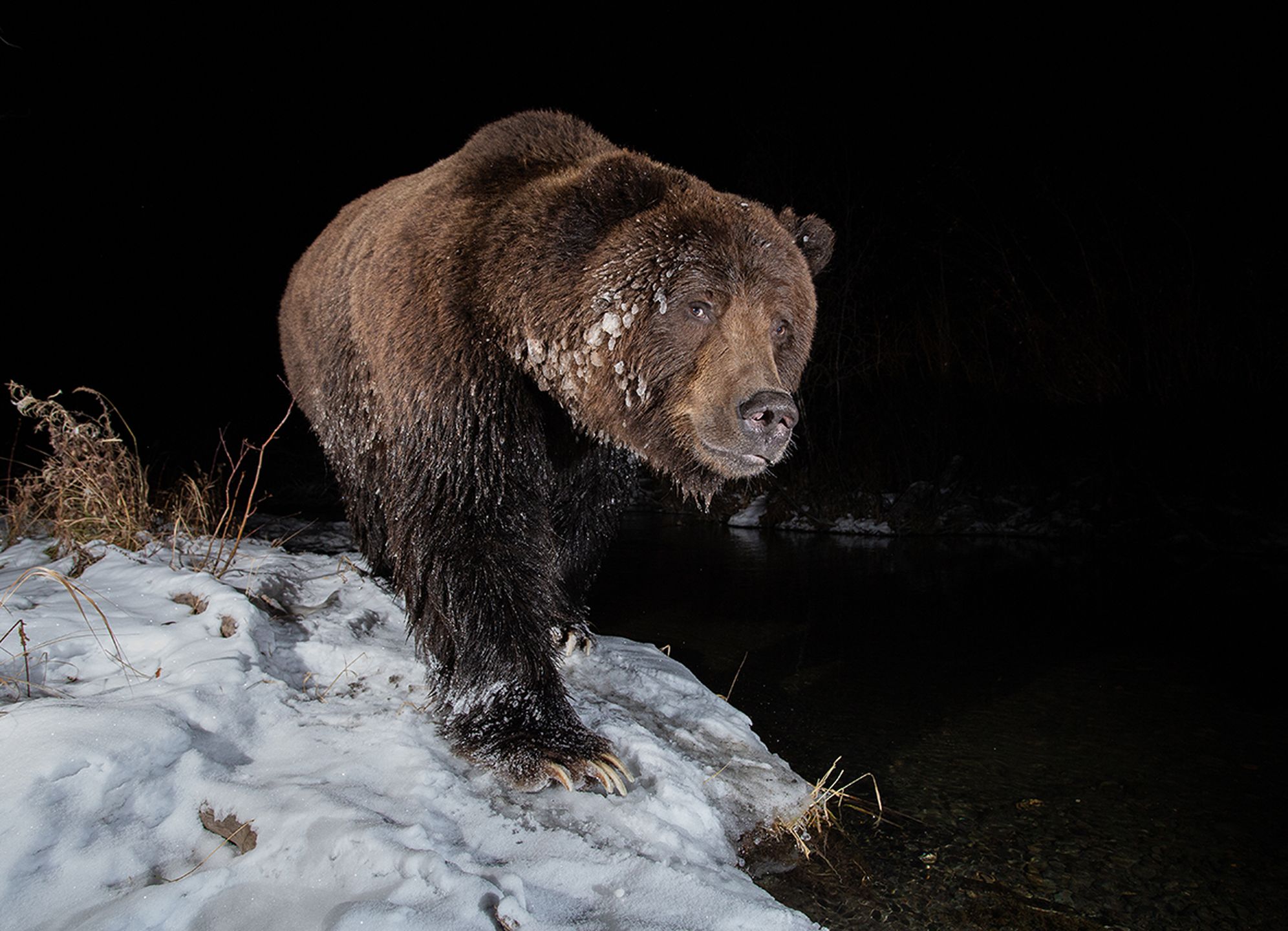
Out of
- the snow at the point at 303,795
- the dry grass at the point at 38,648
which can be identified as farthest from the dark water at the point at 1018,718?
the dry grass at the point at 38,648

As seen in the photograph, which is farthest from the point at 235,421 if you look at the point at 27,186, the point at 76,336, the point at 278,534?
the point at 278,534

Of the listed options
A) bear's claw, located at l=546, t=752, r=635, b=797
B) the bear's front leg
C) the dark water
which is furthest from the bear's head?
the dark water

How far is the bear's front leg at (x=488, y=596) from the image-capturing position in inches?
96.6

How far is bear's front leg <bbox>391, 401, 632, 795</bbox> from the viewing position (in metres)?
2.45

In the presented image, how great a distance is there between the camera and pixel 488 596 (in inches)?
101

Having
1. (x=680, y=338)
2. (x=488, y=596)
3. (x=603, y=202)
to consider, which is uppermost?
(x=603, y=202)

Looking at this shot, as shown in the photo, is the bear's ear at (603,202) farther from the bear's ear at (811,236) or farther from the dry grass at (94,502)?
the dry grass at (94,502)

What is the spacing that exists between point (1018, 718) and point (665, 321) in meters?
2.18

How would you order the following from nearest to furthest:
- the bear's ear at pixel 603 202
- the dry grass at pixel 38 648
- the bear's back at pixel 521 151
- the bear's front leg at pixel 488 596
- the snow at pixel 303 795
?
the snow at pixel 303 795, the dry grass at pixel 38 648, the bear's front leg at pixel 488 596, the bear's ear at pixel 603 202, the bear's back at pixel 521 151

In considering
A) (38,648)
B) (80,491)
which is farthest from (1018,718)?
(80,491)

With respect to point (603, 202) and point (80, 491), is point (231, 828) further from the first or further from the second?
point (80, 491)

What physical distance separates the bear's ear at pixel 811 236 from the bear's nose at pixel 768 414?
96cm

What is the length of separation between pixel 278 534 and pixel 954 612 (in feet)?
17.8

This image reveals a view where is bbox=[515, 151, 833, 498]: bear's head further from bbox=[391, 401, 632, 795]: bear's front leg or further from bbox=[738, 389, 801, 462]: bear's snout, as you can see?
bbox=[391, 401, 632, 795]: bear's front leg
